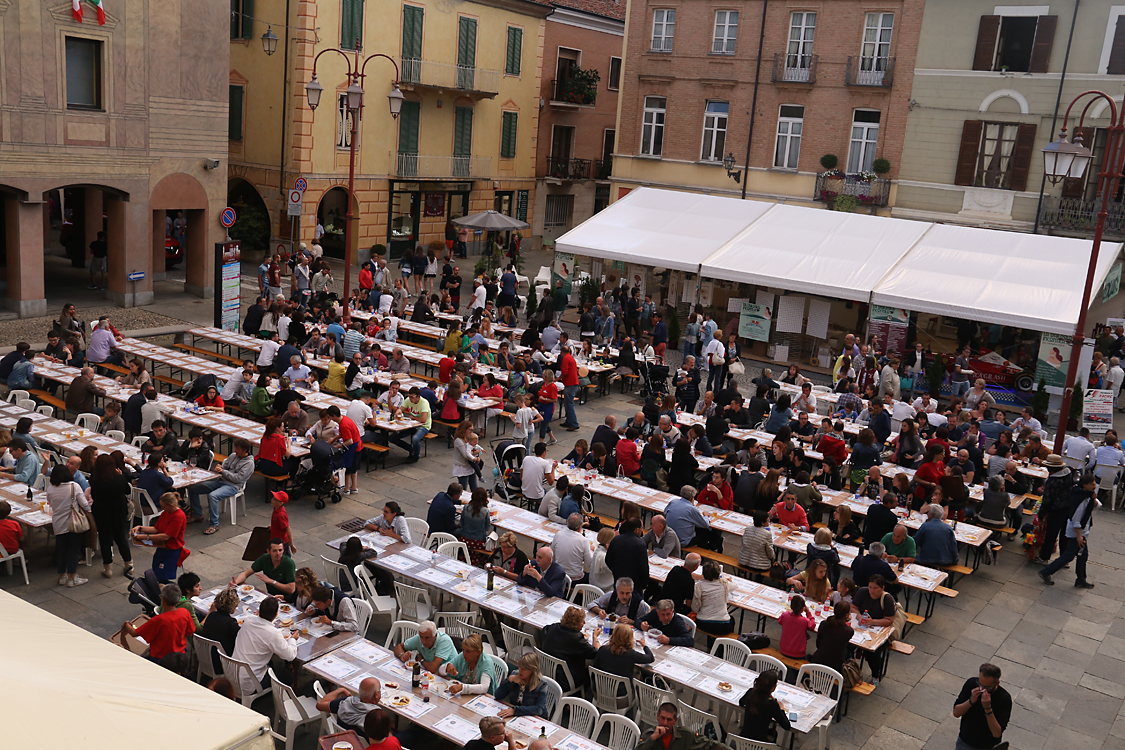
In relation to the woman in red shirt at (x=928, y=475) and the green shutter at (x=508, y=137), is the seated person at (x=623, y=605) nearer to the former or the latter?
the woman in red shirt at (x=928, y=475)

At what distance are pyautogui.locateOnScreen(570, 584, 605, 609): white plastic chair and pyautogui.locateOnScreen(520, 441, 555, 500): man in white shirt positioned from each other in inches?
102

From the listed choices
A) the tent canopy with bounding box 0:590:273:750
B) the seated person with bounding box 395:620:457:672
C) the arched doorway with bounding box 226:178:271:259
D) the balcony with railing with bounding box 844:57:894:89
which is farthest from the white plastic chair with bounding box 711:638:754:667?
the arched doorway with bounding box 226:178:271:259

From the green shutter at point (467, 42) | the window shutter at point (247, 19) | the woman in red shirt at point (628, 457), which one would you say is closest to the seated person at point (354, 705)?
the woman in red shirt at point (628, 457)

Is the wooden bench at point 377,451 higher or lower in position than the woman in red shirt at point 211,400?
lower

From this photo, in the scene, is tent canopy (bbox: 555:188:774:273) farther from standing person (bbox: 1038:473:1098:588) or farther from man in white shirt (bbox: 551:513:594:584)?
man in white shirt (bbox: 551:513:594:584)

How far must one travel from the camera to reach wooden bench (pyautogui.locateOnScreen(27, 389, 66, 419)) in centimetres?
1521

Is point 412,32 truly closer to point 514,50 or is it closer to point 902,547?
point 514,50

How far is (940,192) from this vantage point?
27188 mm

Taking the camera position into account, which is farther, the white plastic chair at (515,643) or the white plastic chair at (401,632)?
the white plastic chair at (515,643)

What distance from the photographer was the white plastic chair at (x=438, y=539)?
10.8m

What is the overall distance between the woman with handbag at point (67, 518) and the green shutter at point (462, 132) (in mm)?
26725

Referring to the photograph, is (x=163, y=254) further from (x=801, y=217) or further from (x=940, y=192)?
(x=940, y=192)

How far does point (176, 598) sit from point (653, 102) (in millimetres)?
26506

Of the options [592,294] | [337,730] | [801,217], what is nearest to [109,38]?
[592,294]
